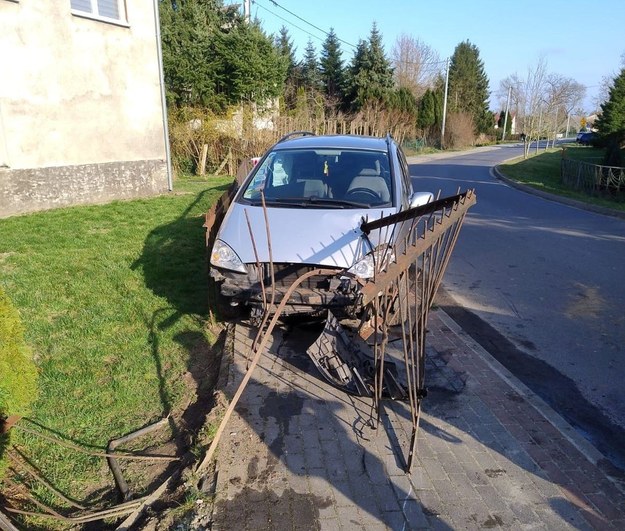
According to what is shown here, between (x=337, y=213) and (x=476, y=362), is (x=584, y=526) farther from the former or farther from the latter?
(x=337, y=213)

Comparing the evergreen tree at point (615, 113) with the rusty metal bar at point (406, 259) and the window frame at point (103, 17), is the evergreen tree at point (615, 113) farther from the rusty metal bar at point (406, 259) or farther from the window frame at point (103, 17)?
the rusty metal bar at point (406, 259)

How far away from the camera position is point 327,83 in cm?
4241

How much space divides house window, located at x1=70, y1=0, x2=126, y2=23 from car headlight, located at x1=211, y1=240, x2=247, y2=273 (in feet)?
30.4

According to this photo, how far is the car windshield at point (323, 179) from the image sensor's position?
5.26m

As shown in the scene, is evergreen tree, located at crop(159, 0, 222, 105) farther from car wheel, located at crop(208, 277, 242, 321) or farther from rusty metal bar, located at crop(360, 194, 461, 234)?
rusty metal bar, located at crop(360, 194, 461, 234)

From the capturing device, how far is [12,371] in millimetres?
2781

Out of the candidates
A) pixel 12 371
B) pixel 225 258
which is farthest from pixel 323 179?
pixel 12 371

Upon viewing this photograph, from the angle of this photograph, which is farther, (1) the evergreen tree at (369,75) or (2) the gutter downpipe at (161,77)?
(1) the evergreen tree at (369,75)

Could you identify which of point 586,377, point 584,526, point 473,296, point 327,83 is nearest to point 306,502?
point 584,526

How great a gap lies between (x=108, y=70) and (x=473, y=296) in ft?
33.4

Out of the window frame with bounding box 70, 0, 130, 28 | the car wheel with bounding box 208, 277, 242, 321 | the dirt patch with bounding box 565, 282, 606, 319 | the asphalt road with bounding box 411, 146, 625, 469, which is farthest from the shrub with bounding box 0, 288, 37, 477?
the window frame with bounding box 70, 0, 130, 28

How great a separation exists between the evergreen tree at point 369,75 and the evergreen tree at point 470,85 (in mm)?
18703

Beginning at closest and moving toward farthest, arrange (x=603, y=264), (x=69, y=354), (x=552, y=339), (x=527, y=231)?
(x=69, y=354), (x=552, y=339), (x=603, y=264), (x=527, y=231)

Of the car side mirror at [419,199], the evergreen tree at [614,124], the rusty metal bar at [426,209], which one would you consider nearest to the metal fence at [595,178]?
the evergreen tree at [614,124]
